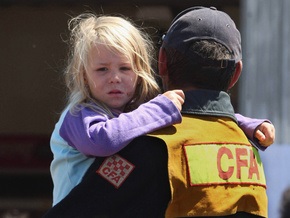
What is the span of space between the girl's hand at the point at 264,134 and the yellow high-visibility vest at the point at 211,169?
0.09m

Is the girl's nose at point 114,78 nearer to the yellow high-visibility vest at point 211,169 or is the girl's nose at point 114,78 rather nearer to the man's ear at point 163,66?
the man's ear at point 163,66

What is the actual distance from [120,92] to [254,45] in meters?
3.92

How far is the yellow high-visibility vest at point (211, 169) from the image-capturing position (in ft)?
6.47

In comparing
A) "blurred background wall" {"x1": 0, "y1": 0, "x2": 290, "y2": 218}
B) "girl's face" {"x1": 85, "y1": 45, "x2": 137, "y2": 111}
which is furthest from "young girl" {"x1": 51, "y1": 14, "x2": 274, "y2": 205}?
"blurred background wall" {"x1": 0, "y1": 0, "x2": 290, "y2": 218}

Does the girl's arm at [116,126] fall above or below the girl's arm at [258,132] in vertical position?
above

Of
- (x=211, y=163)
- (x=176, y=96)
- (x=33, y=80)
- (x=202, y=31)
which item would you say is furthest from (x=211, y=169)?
(x=33, y=80)

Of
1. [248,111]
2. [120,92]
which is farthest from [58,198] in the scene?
[248,111]

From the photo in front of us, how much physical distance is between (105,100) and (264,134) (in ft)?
1.34

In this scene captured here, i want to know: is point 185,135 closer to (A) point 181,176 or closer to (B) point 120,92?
(A) point 181,176

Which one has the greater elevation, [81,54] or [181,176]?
[81,54]

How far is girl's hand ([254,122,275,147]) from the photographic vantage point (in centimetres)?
219

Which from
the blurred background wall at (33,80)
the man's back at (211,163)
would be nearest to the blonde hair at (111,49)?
the man's back at (211,163)

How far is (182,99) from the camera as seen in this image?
80.7 inches

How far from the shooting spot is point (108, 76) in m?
2.17
